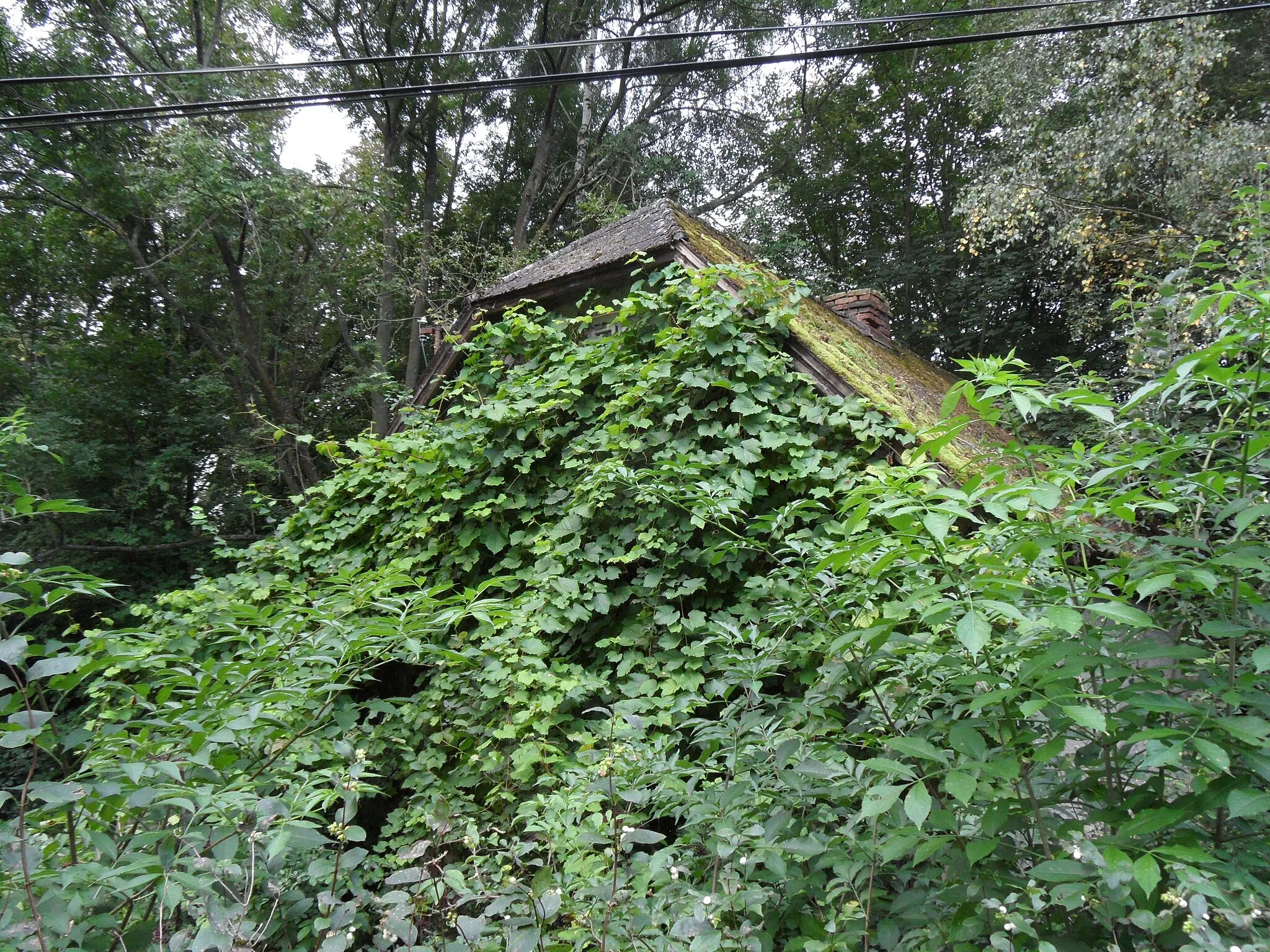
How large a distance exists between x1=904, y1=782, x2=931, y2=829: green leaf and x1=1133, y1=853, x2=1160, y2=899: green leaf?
1.19 ft

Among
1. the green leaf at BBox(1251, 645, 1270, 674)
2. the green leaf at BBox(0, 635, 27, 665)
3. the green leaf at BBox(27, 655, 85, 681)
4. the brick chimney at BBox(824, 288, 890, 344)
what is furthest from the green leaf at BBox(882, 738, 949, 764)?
the brick chimney at BBox(824, 288, 890, 344)

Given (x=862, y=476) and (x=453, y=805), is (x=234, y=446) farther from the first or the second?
(x=862, y=476)

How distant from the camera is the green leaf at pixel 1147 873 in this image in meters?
1.31

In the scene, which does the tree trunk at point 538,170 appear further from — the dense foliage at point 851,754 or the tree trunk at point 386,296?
the dense foliage at point 851,754

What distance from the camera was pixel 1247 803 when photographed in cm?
135

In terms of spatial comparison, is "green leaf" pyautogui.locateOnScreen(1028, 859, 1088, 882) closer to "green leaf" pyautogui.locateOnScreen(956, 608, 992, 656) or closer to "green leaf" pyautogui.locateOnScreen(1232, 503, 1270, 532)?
"green leaf" pyautogui.locateOnScreen(956, 608, 992, 656)

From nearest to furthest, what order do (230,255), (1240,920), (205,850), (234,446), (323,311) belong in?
(1240,920), (205,850), (230,255), (234,446), (323,311)

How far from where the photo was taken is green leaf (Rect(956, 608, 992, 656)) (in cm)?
149

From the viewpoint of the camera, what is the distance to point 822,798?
2.27 meters

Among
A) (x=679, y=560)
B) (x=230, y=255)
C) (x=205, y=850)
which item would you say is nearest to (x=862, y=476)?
(x=679, y=560)

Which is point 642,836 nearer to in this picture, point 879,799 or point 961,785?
point 879,799

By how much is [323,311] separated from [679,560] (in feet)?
53.5

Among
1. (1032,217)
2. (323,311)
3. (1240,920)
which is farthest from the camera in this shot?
(323,311)

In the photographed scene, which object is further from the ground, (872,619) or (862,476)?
(862,476)
